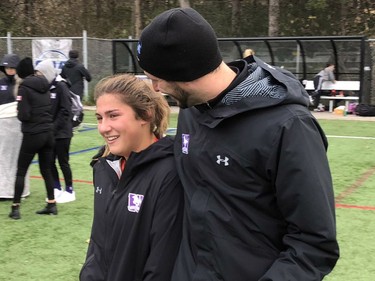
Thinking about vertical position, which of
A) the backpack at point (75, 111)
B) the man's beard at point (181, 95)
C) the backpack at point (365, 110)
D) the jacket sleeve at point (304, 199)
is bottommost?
the backpack at point (365, 110)

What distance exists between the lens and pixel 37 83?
212 inches

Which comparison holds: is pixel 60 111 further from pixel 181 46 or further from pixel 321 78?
pixel 321 78

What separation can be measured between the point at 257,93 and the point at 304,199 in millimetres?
329

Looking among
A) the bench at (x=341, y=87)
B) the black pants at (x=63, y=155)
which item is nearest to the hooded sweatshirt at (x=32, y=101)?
the black pants at (x=63, y=155)

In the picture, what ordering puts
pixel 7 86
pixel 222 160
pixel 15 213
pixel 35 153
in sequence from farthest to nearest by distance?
pixel 7 86
pixel 15 213
pixel 35 153
pixel 222 160

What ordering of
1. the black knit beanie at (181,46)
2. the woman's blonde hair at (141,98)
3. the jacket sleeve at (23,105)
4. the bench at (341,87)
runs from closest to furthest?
the black knit beanie at (181,46) < the woman's blonde hair at (141,98) < the jacket sleeve at (23,105) < the bench at (341,87)

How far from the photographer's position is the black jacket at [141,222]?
178 cm

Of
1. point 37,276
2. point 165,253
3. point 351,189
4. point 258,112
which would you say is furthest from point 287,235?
point 351,189

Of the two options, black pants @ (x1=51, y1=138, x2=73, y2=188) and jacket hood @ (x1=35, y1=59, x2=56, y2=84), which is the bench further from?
jacket hood @ (x1=35, y1=59, x2=56, y2=84)

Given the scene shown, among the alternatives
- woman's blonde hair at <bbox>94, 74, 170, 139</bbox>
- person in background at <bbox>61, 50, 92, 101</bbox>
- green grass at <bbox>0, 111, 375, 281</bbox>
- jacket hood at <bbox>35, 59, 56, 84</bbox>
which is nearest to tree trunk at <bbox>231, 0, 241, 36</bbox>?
person in background at <bbox>61, 50, 92, 101</bbox>

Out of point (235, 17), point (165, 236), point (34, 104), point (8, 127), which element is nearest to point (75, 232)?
point (34, 104)

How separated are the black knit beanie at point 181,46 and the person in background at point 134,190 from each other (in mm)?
431

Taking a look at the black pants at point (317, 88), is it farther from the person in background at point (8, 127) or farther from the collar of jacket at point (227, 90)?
the collar of jacket at point (227, 90)

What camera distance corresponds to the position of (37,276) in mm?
4281
